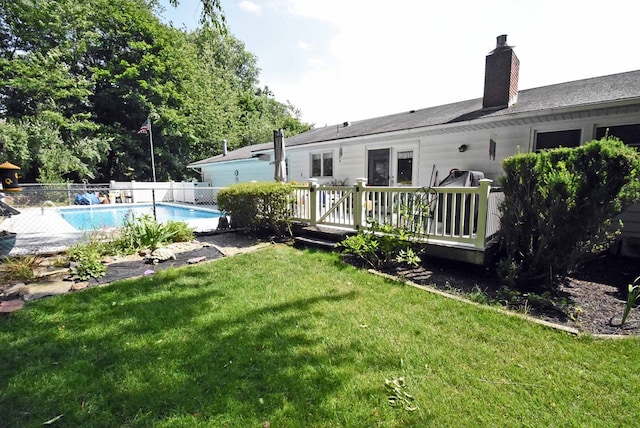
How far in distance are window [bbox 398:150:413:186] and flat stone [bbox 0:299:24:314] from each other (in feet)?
28.0

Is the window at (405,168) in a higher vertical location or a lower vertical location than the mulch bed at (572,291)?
higher

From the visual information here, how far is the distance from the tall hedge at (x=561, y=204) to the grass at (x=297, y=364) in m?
1.28

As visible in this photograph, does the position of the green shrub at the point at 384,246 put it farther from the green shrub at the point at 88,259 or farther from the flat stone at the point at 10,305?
the flat stone at the point at 10,305

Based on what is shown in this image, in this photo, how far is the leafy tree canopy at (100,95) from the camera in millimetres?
17281

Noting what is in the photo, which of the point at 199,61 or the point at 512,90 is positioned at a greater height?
the point at 199,61

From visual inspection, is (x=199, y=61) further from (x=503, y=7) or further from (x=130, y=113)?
(x=503, y=7)

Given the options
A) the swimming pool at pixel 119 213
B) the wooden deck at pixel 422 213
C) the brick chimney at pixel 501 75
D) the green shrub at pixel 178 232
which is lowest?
the swimming pool at pixel 119 213

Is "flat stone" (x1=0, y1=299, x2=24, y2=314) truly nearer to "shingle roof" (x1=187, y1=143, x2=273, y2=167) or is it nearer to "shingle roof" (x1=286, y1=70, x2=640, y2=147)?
"shingle roof" (x1=286, y1=70, x2=640, y2=147)

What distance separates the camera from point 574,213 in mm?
3477

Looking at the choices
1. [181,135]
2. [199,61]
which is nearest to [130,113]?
[181,135]

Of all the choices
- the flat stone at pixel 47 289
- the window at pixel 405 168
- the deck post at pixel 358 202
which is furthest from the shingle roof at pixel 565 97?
the flat stone at pixel 47 289

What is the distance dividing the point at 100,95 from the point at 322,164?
19.8m

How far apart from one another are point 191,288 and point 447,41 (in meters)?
8.92

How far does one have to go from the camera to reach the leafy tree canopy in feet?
56.7
